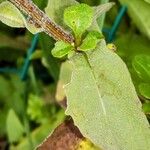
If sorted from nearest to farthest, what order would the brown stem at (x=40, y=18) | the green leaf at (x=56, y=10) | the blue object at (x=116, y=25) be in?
the brown stem at (x=40, y=18) < the green leaf at (x=56, y=10) < the blue object at (x=116, y=25)

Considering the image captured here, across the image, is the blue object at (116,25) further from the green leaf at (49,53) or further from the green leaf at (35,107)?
the green leaf at (35,107)

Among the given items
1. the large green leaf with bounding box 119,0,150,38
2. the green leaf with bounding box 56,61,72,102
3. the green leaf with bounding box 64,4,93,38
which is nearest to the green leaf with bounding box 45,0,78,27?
the green leaf with bounding box 64,4,93,38

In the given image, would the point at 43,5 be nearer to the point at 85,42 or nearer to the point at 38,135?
the point at 85,42

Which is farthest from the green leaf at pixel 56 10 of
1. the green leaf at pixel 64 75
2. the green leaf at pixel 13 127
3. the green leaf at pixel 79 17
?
the green leaf at pixel 13 127

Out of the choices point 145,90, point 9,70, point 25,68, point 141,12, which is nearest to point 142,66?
point 145,90

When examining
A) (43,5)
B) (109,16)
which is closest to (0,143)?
(109,16)

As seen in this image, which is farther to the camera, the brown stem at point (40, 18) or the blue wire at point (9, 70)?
the blue wire at point (9, 70)

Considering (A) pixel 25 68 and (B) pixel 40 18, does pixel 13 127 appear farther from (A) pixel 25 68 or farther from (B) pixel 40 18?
(B) pixel 40 18
